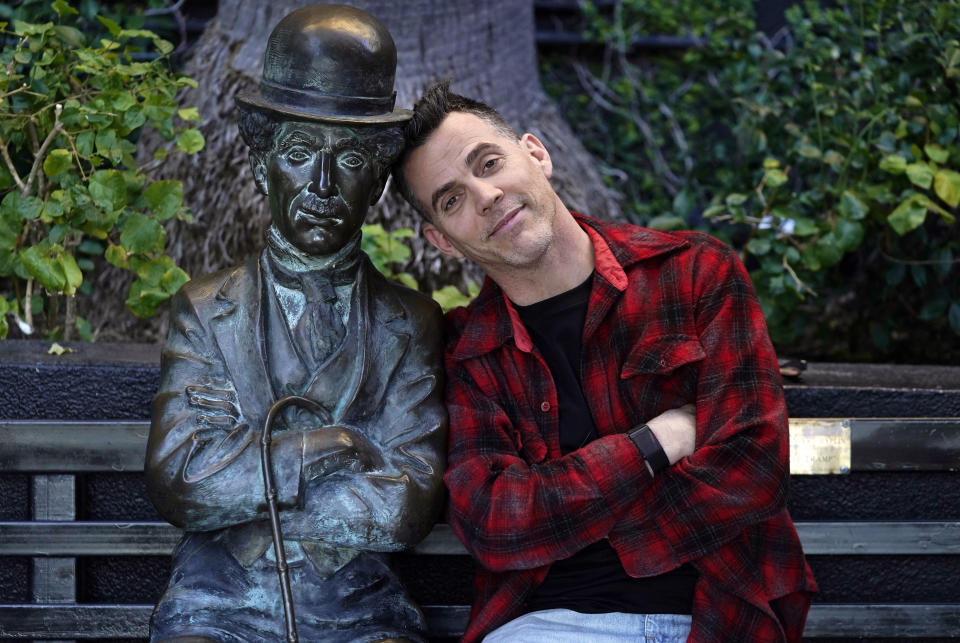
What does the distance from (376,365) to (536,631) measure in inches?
28.2

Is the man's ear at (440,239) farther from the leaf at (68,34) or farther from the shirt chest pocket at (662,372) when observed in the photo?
the leaf at (68,34)

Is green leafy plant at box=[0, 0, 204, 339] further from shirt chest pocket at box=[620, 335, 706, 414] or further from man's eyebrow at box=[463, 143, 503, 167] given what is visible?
shirt chest pocket at box=[620, 335, 706, 414]

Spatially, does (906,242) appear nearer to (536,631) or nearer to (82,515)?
(536,631)

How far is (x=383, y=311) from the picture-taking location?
274cm

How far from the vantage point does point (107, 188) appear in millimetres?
3498

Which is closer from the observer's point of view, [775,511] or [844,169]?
[775,511]

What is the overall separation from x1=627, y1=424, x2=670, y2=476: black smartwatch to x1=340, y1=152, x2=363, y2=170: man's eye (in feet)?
2.82

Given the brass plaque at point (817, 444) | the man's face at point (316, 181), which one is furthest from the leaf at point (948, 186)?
the man's face at point (316, 181)

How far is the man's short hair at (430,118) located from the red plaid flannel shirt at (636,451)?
1.16 feet

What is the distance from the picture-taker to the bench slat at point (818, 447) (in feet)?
10.2

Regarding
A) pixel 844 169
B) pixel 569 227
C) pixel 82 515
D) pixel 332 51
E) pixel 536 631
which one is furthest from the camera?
pixel 844 169

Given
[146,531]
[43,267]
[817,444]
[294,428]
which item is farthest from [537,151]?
[43,267]

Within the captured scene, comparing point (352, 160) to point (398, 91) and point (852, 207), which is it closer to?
point (398, 91)

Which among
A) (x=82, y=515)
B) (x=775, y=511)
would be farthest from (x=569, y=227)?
(x=82, y=515)
